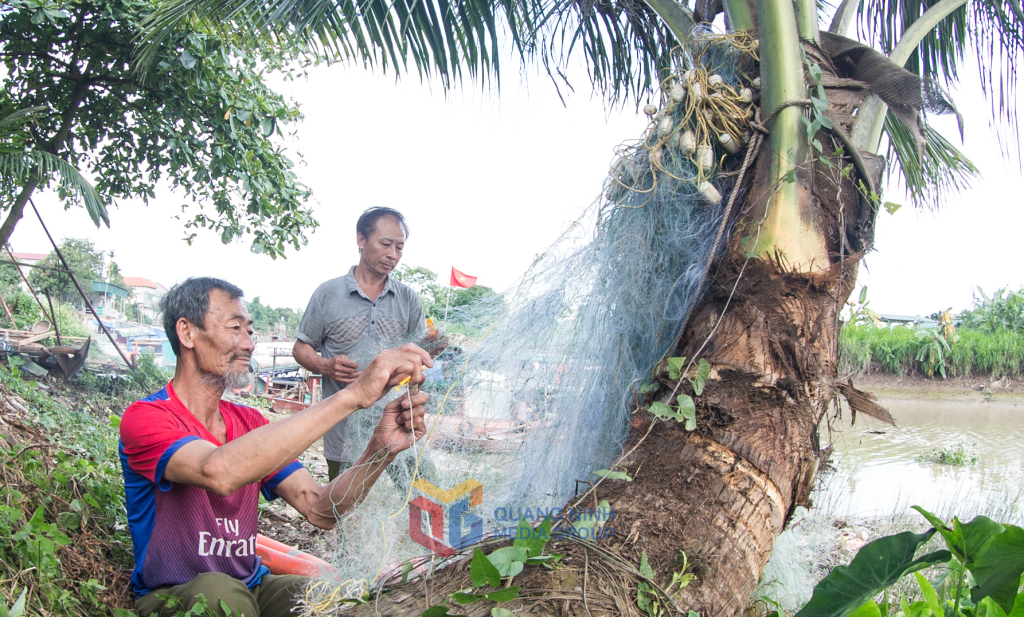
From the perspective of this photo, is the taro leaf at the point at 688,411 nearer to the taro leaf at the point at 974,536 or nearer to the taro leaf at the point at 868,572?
the taro leaf at the point at 868,572

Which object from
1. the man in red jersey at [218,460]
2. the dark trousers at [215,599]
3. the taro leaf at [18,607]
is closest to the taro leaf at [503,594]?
the man in red jersey at [218,460]

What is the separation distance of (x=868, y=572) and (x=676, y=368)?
65cm

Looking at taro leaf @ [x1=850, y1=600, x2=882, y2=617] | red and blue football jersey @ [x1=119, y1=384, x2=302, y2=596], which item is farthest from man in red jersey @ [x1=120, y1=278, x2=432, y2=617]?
taro leaf @ [x1=850, y1=600, x2=882, y2=617]

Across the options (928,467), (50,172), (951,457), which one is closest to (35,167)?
(50,172)

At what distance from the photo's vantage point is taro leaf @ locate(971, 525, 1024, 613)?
1.16m

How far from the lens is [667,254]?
2.01 metres

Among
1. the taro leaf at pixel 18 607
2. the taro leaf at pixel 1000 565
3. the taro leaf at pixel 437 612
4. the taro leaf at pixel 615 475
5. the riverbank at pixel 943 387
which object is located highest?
the taro leaf at pixel 615 475

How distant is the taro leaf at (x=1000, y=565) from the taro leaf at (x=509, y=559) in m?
0.89

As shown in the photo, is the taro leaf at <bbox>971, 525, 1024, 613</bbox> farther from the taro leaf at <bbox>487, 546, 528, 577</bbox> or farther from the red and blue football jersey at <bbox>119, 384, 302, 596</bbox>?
the red and blue football jersey at <bbox>119, 384, 302, 596</bbox>

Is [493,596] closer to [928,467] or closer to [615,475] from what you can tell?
[615,475]

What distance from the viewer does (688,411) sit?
1.66 m

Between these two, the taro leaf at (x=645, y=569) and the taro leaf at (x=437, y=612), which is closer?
the taro leaf at (x=437, y=612)

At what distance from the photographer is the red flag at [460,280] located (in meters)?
2.59

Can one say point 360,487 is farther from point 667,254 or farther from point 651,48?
point 651,48
